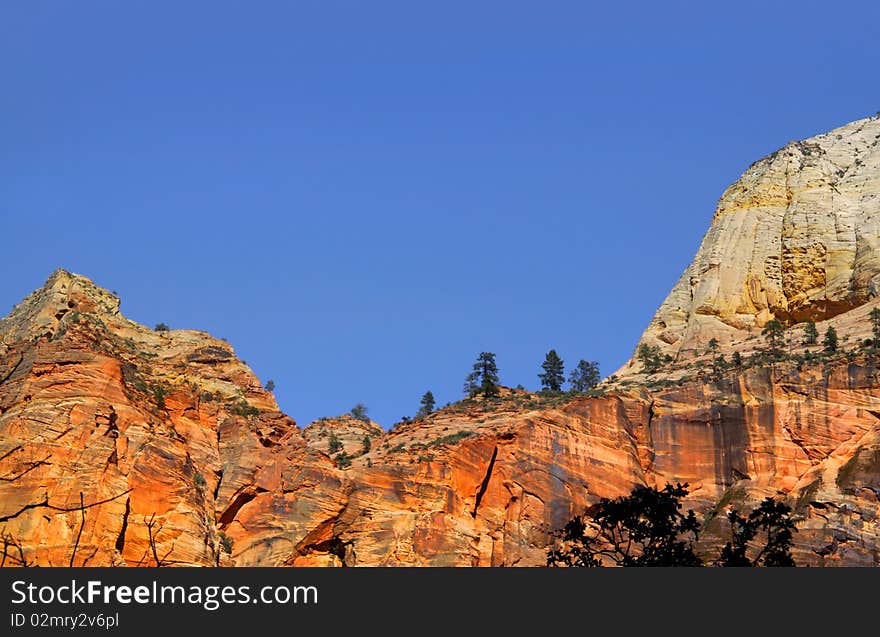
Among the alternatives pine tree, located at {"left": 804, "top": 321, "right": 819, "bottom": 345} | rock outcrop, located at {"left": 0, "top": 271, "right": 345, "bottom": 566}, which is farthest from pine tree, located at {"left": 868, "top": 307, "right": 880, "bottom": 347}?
rock outcrop, located at {"left": 0, "top": 271, "right": 345, "bottom": 566}

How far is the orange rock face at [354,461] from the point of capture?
90.6 metres

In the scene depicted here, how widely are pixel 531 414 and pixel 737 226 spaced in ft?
147

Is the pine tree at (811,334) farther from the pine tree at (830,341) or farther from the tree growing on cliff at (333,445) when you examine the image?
the tree growing on cliff at (333,445)

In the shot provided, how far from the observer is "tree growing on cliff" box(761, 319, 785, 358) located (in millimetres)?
116200

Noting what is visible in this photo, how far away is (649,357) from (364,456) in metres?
30.4

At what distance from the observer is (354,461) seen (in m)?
110

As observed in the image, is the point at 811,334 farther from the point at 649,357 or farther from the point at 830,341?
the point at 649,357

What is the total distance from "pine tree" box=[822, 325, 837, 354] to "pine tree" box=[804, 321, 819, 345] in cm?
128

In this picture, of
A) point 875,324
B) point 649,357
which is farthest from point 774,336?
point 649,357

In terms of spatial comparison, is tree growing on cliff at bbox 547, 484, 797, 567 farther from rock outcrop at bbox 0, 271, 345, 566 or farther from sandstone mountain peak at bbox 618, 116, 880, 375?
sandstone mountain peak at bbox 618, 116, 880, 375

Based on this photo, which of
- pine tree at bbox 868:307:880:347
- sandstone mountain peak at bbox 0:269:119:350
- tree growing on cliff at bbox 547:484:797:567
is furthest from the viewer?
pine tree at bbox 868:307:880:347

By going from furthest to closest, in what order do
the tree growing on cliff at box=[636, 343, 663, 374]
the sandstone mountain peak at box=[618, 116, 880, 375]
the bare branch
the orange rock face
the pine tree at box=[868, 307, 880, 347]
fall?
the sandstone mountain peak at box=[618, 116, 880, 375] < the tree growing on cliff at box=[636, 343, 663, 374] < the pine tree at box=[868, 307, 880, 347] < the orange rock face < the bare branch

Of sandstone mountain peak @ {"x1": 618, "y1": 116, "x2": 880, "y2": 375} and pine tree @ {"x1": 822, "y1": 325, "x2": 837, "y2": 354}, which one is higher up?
sandstone mountain peak @ {"x1": 618, "y1": 116, "x2": 880, "y2": 375}

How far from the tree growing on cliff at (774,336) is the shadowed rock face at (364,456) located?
123 centimetres
